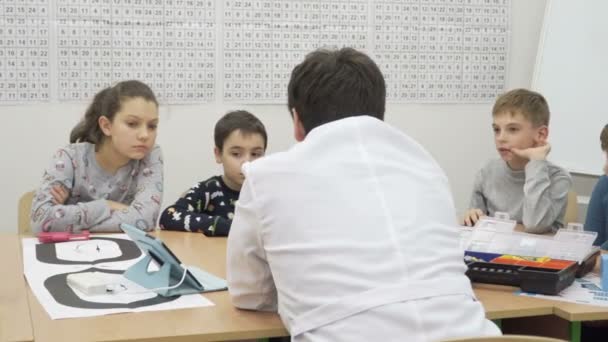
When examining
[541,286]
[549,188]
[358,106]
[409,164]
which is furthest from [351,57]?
[549,188]

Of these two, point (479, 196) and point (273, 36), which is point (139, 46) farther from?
→ point (479, 196)

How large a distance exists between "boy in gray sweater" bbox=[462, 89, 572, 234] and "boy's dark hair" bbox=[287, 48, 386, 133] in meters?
1.23

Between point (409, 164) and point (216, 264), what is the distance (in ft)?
2.66

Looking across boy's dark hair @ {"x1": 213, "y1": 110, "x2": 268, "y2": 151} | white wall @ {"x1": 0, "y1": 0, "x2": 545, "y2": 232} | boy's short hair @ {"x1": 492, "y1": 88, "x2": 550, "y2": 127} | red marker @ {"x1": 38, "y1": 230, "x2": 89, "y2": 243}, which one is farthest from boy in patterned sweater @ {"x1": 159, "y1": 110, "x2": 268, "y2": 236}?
boy's short hair @ {"x1": 492, "y1": 88, "x2": 550, "y2": 127}

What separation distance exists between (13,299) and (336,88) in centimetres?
88

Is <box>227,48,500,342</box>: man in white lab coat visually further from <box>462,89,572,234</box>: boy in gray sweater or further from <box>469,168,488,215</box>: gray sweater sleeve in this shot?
<box>469,168,488,215</box>: gray sweater sleeve

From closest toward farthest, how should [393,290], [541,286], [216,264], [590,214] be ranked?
[393,290] < [541,286] < [216,264] < [590,214]

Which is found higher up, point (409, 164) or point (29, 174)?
point (409, 164)

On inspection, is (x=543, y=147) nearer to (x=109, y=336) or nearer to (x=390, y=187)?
(x=390, y=187)

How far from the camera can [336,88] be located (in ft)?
5.51

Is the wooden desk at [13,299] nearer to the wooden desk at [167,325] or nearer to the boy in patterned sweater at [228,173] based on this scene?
the wooden desk at [167,325]

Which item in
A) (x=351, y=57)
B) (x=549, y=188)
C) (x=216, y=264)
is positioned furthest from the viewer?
(x=549, y=188)

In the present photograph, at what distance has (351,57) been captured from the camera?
172 cm

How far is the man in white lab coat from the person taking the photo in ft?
4.77
